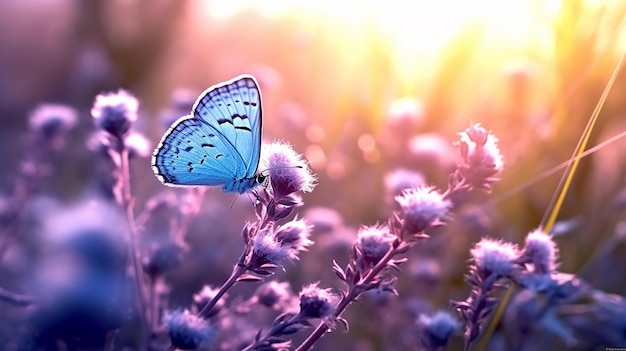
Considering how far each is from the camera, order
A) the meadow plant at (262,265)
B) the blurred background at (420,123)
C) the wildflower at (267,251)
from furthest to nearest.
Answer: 1. the blurred background at (420,123)
2. the wildflower at (267,251)
3. the meadow plant at (262,265)

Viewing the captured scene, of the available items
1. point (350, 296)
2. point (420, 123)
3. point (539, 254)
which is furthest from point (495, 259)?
point (420, 123)

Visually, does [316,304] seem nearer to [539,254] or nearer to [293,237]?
[293,237]

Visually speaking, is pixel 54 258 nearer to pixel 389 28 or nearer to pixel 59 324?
pixel 59 324

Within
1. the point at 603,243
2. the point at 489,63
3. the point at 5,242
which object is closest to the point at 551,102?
the point at 603,243

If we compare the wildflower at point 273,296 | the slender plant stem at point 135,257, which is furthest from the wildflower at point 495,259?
the slender plant stem at point 135,257

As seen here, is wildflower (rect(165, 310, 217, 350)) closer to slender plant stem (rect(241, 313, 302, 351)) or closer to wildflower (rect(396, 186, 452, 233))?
slender plant stem (rect(241, 313, 302, 351))

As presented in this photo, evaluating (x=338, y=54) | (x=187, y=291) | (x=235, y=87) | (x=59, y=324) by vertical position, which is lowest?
(x=59, y=324)

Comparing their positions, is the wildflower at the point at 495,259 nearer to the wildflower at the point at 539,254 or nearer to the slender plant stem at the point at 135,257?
the wildflower at the point at 539,254
